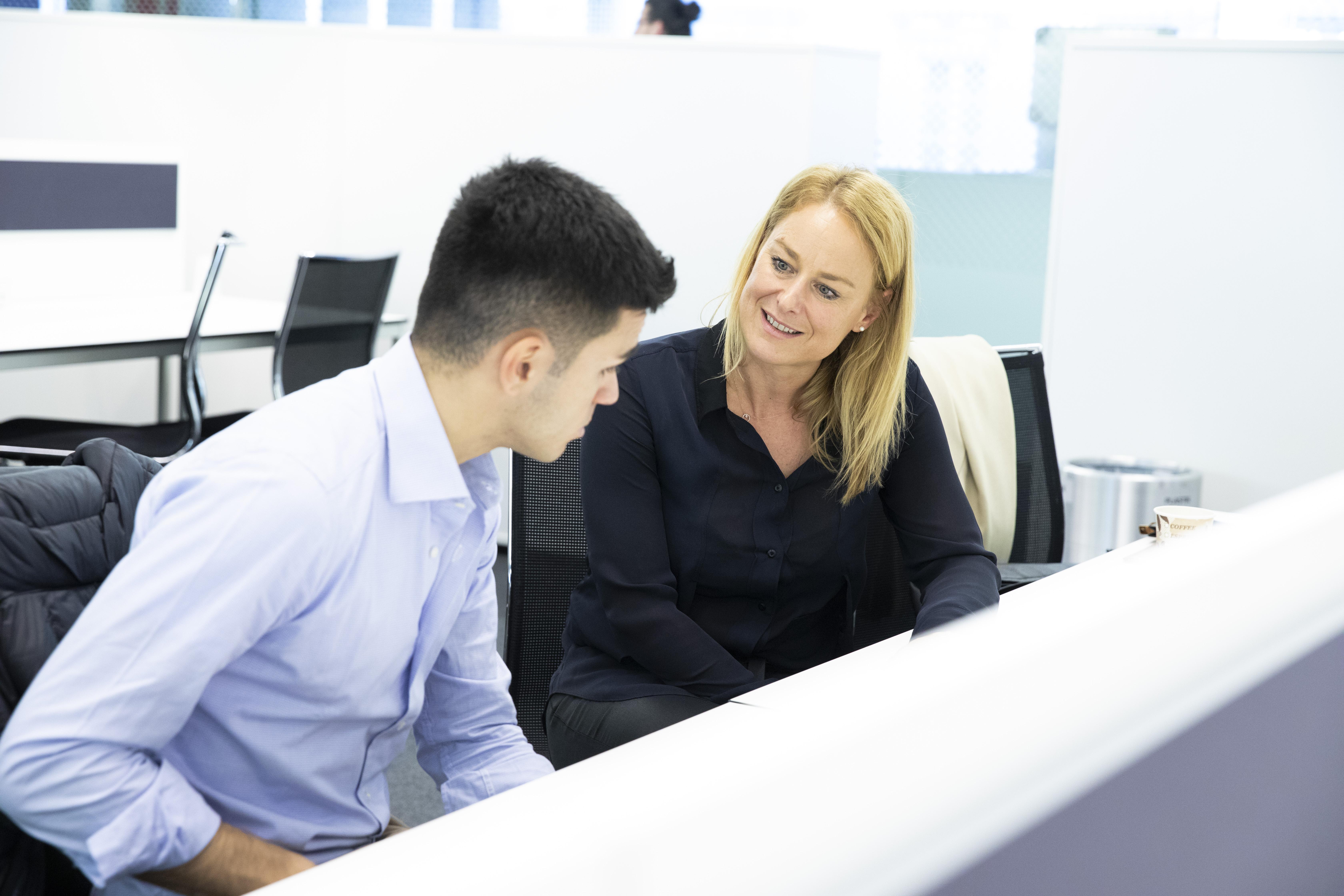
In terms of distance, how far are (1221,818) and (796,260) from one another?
1121mm

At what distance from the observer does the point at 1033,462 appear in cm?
209

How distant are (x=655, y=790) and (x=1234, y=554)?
20 centimetres

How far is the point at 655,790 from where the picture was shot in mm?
233

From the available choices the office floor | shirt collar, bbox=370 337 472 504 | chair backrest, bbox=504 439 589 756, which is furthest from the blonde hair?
the office floor

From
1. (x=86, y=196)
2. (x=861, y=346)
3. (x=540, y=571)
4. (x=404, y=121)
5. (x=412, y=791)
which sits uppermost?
(x=404, y=121)

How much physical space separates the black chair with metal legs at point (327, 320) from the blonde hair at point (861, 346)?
1.96 m

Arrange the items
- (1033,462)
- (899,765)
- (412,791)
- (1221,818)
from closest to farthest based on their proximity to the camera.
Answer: (899,765)
(1221,818)
(1033,462)
(412,791)

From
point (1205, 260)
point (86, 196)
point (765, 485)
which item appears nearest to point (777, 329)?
point (765, 485)

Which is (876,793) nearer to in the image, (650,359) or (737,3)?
(650,359)

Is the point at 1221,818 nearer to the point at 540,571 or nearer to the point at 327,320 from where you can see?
the point at 540,571

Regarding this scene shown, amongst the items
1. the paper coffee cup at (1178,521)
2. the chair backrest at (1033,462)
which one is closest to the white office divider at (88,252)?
the chair backrest at (1033,462)

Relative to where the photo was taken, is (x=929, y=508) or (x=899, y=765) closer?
(x=899, y=765)

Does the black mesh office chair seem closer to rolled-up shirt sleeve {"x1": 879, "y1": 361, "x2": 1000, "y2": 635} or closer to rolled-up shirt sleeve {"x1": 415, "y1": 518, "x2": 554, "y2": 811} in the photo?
rolled-up shirt sleeve {"x1": 879, "y1": 361, "x2": 1000, "y2": 635}

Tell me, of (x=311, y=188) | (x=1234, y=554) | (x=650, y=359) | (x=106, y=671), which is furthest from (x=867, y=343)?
(x=311, y=188)
